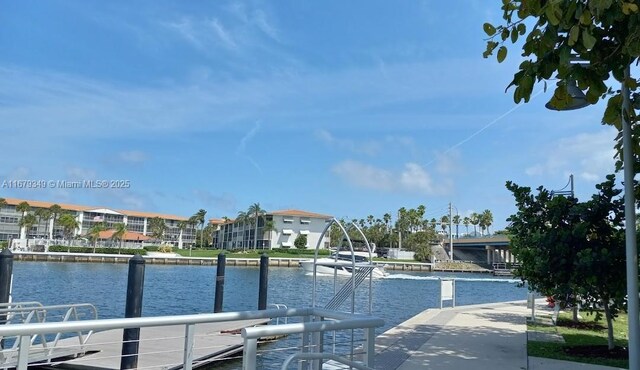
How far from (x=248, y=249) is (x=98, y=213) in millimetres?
37612

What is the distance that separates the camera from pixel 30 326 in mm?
Answer: 3328

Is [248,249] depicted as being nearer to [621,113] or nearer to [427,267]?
[427,267]

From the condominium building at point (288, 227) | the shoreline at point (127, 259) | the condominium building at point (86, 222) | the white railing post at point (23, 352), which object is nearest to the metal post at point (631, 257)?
the white railing post at point (23, 352)

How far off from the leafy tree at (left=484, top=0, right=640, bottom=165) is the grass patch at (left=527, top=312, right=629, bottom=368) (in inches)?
249

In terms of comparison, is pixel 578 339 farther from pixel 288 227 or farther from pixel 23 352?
pixel 288 227

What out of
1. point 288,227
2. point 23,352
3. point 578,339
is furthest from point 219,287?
point 288,227

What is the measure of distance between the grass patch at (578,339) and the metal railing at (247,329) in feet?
20.0

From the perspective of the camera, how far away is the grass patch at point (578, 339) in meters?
9.13

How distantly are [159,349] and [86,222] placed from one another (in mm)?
127270

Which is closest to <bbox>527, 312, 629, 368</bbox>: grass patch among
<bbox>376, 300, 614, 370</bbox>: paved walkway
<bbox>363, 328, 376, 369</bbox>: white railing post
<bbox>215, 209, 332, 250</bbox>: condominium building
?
<bbox>376, 300, 614, 370</bbox>: paved walkway

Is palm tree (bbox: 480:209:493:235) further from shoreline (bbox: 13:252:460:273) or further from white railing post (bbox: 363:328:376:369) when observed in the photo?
white railing post (bbox: 363:328:376:369)

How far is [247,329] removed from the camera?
138 inches

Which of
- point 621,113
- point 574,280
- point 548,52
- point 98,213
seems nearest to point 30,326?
point 548,52

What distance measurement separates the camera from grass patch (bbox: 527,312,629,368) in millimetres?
9133
